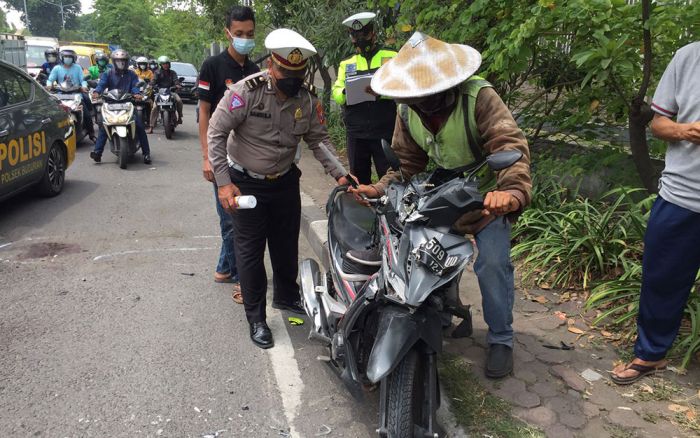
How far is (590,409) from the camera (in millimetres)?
2898

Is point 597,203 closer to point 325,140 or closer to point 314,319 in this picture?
point 325,140

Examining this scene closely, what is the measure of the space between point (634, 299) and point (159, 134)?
1191 centimetres

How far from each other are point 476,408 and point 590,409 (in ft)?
1.83

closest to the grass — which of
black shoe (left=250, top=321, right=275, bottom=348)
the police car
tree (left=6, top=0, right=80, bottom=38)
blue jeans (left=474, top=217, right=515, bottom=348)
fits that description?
blue jeans (left=474, top=217, right=515, bottom=348)

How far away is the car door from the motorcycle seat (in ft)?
13.0

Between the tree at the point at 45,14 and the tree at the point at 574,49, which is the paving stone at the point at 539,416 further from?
the tree at the point at 45,14

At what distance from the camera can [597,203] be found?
4.83m

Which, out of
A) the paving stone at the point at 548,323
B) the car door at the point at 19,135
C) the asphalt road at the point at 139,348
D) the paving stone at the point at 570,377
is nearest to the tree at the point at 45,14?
the car door at the point at 19,135

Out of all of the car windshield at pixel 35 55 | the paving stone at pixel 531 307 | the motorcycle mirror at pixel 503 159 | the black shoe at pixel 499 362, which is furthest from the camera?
the car windshield at pixel 35 55

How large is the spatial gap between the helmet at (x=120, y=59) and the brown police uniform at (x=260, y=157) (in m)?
6.84

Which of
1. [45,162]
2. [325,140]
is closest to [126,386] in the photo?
[325,140]

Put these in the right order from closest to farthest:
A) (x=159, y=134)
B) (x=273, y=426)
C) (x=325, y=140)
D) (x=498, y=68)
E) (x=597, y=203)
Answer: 1. (x=273, y=426)
2. (x=325, y=140)
3. (x=498, y=68)
4. (x=597, y=203)
5. (x=159, y=134)

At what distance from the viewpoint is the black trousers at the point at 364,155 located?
205 inches

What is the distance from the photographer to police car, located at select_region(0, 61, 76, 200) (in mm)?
5941
